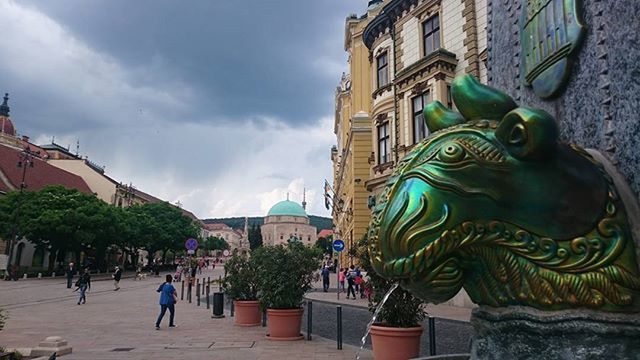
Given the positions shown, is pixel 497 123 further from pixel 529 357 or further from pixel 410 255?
pixel 529 357

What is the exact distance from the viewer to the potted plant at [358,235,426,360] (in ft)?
23.6

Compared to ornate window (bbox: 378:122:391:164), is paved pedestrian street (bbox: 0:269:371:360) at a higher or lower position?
lower

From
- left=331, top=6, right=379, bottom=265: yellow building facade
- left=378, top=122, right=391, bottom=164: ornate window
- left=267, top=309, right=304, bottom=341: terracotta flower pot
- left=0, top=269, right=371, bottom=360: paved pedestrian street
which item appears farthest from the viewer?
left=331, top=6, right=379, bottom=265: yellow building facade

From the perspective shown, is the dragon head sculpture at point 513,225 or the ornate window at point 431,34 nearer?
the dragon head sculpture at point 513,225

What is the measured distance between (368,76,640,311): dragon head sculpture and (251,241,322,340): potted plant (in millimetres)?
9479

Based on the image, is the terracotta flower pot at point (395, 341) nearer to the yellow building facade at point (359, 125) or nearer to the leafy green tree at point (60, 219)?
the yellow building facade at point (359, 125)

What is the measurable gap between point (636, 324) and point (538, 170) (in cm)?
56

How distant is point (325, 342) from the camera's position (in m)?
10.5

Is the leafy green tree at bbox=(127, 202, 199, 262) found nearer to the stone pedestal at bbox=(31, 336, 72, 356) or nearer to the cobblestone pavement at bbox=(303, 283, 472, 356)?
the cobblestone pavement at bbox=(303, 283, 472, 356)

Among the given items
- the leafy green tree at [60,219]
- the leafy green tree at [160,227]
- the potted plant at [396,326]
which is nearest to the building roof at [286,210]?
the leafy green tree at [160,227]

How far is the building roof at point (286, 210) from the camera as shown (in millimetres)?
132625

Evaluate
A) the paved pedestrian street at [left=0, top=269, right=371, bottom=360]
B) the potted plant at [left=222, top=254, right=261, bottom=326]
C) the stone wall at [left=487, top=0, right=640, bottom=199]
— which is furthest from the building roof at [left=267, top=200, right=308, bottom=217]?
the stone wall at [left=487, top=0, right=640, bottom=199]

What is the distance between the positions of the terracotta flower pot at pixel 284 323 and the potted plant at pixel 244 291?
8.11 feet

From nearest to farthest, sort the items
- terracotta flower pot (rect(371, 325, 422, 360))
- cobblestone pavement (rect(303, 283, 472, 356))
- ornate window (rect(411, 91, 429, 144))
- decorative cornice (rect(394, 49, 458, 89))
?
1. terracotta flower pot (rect(371, 325, 422, 360))
2. cobblestone pavement (rect(303, 283, 472, 356))
3. decorative cornice (rect(394, 49, 458, 89))
4. ornate window (rect(411, 91, 429, 144))
